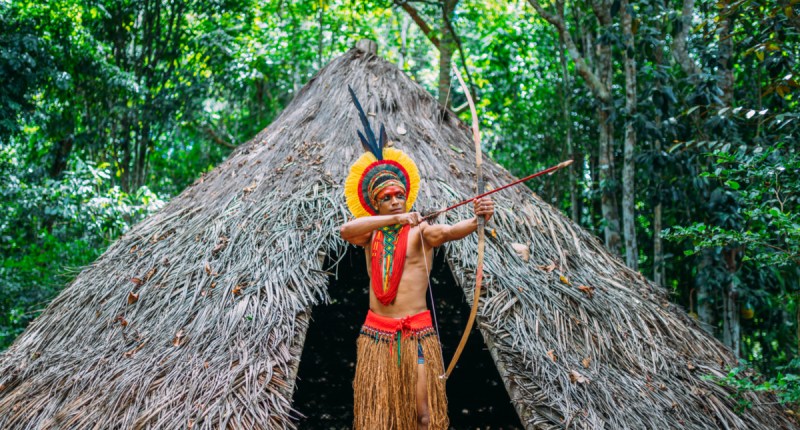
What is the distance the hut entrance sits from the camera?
6.70 meters

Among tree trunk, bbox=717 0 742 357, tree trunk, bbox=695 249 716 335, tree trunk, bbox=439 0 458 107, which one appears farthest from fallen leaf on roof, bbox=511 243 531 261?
tree trunk, bbox=439 0 458 107

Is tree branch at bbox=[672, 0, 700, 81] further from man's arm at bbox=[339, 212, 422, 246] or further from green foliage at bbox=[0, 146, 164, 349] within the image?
green foliage at bbox=[0, 146, 164, 349]

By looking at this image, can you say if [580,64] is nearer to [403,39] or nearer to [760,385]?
[760,385]

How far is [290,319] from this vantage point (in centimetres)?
432

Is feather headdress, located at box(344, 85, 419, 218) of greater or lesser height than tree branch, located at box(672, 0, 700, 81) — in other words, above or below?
below

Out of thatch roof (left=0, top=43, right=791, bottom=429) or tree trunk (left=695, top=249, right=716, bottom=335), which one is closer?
thatch roof (left=0, top=43, right=791, bottom=429)

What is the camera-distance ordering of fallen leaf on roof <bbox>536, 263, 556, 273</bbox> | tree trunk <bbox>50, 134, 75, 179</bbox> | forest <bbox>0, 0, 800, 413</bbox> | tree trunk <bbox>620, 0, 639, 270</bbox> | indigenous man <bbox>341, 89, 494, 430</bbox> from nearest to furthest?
indigenous man <bbox>341, 89, 494, 430</bbox>, fallen leaf on roof <bbox>536, 263, 556, 273</bbox>, forest <bbox>0, 0, 800, 413</bbox>, tree trunk <bbox>620, 0, 639, 270</bbox>, tree trunk <bbox>50, 134, 75, 179</bbox>

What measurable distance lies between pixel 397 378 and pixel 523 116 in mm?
8251

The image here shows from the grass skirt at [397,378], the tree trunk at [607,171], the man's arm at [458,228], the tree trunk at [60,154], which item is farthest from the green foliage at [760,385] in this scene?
the tree trunk at [60,154]

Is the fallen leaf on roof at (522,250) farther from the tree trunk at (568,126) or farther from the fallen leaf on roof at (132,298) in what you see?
the tree trunk at (568,126)

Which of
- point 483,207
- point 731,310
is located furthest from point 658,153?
point 483,207

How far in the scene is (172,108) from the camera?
1141 cm

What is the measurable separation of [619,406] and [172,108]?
30.0ft

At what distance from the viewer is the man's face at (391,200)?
4.23 metres
